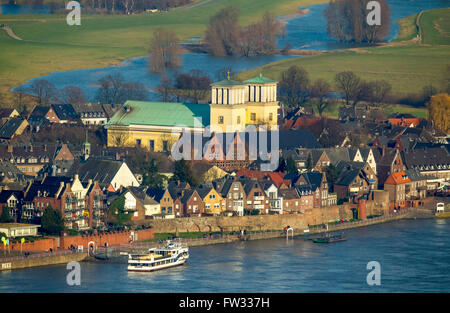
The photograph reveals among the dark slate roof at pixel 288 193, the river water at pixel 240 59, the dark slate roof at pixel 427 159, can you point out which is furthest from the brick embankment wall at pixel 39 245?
the river water at pixel 240 59

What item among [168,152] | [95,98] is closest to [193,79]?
[95,98]

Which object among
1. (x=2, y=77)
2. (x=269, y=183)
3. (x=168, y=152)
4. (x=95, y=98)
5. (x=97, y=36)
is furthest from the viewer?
(x=97, y=36)

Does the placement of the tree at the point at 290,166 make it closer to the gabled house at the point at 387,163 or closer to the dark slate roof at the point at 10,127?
the gabled house at the point at 387,163

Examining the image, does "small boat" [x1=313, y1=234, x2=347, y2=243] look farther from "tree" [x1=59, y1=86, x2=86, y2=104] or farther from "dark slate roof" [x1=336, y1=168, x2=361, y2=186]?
"tree" [x1=59, y1=86, x2=86, y2=104]

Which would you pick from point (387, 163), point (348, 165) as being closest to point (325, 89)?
point (387, 163)

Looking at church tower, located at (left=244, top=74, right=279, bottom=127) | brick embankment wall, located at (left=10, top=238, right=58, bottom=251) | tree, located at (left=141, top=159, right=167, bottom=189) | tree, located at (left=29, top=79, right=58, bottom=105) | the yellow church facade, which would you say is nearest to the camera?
brick embankment wall, located at (left=10, top=238, right=58, bottom=251)

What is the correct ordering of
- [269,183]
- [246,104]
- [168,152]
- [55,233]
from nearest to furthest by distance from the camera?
[55,233], [269,183], [168,152], [246,104]

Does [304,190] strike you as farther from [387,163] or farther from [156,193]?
[387,163]

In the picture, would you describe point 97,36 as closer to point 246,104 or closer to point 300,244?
point 246,104

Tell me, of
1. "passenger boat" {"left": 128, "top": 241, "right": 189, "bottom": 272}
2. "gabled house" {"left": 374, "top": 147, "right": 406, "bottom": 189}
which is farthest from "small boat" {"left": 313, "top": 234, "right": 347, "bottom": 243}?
"gabled house" {"left": 374, "top": 147, "right": 406, "bottom": 189}
